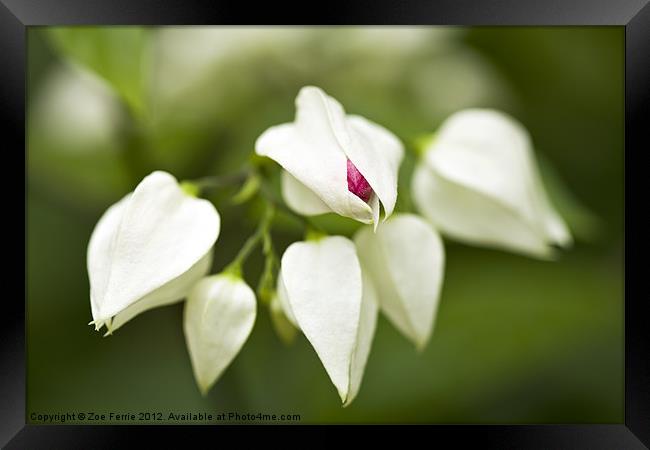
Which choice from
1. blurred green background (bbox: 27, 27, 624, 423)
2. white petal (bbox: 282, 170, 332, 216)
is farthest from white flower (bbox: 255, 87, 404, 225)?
blurred green background (bbox: 27, 27, 624, 423)

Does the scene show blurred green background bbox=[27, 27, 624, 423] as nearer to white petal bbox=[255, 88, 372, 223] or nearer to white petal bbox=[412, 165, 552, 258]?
white petal bbox=[412, 165, 552, 258]

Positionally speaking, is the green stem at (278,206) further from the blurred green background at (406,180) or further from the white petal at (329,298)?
the blurred green background at (406,180)

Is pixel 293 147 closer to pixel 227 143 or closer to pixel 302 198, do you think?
pixel 302 198

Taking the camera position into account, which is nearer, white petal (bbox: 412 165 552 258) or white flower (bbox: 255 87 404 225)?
white flower (bbox: 255 87 404 225)

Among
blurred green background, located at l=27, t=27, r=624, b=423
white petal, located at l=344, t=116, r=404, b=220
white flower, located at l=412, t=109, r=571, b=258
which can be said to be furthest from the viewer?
blurred green background, located at l=27, t=27, r=624, b=423

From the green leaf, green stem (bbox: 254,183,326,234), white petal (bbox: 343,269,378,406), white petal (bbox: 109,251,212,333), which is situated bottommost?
white petal (bbox: 343,269,378,406)

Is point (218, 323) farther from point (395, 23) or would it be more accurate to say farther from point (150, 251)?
point (395, 23)

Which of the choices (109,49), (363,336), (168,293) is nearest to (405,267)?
(363,336)
